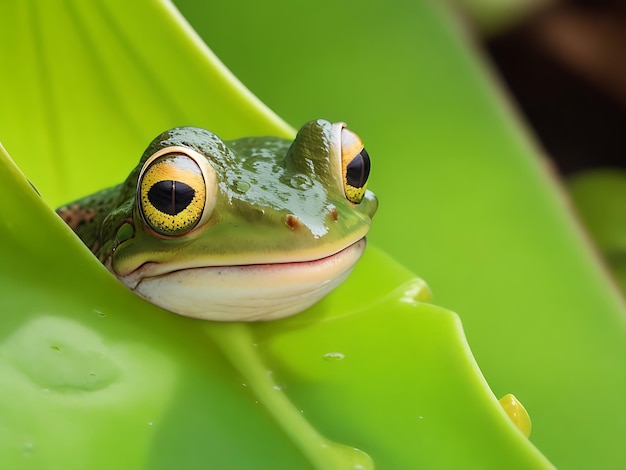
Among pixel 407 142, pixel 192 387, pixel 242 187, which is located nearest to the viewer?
pixel 192 387

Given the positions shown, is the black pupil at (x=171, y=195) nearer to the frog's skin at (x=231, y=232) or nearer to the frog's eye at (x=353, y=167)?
the frog's skin at (x=231, y=232)

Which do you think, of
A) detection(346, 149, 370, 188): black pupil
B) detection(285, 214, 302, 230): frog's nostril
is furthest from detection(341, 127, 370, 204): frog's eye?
detection(285, 214, 302, 230): frog's nostril

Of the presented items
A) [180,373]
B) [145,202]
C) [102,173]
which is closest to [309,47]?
[102,173]

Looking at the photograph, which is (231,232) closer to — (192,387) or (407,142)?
(192,387)

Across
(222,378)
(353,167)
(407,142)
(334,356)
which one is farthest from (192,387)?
(407,142)

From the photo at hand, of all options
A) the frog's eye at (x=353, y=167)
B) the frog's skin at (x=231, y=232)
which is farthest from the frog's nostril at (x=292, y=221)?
the frog's eye at (x=353, y=167)
